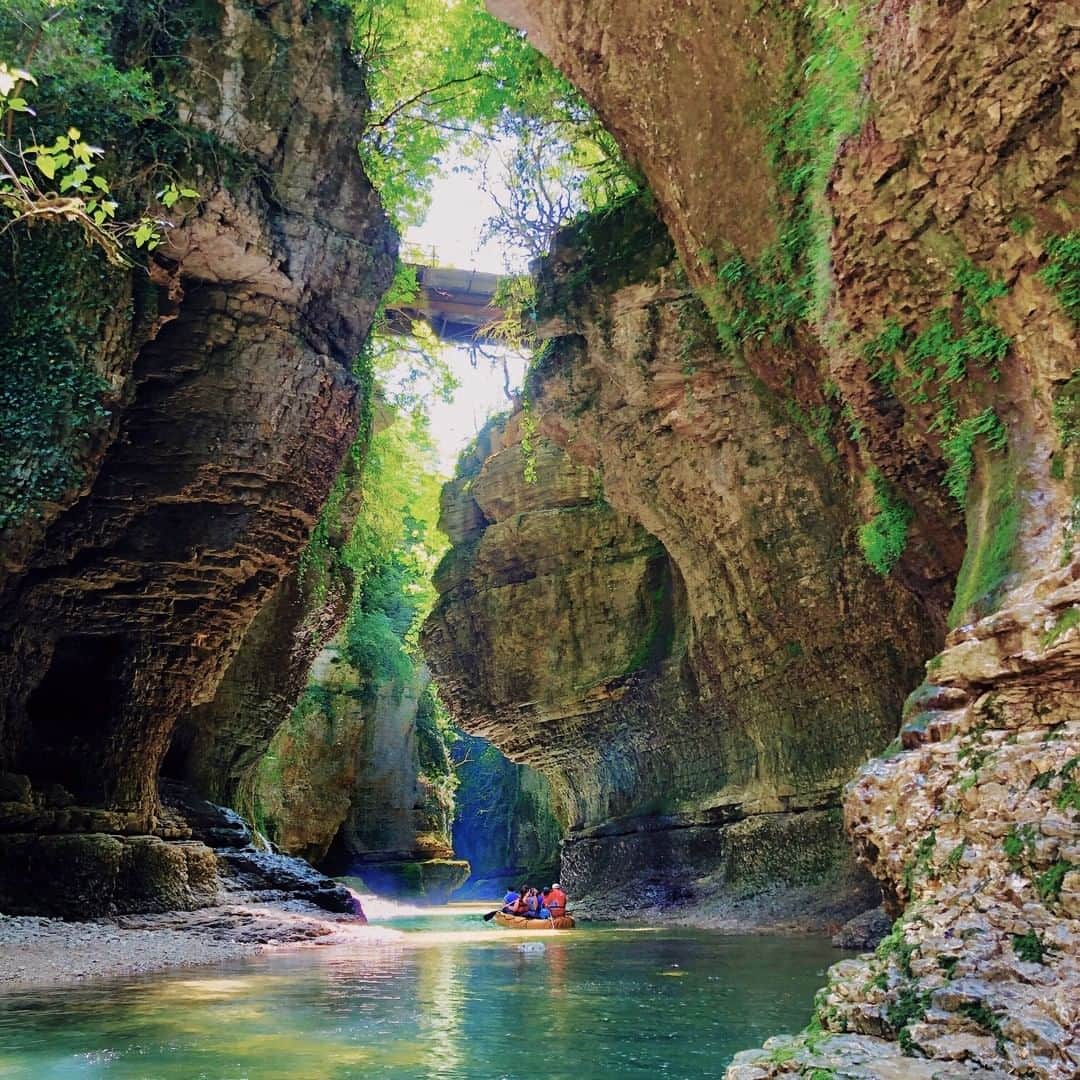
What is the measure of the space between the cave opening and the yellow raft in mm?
6499

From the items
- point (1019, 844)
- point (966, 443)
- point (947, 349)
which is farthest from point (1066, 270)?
point (1019, 844)

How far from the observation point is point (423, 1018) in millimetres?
4910

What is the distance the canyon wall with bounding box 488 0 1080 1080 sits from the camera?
3482mm

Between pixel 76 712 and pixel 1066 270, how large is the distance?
42.8ft

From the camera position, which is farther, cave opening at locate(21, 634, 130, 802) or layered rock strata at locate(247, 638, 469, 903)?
layered rock strata at locate(247, 638, 469, 903)

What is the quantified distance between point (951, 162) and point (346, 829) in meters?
24.6

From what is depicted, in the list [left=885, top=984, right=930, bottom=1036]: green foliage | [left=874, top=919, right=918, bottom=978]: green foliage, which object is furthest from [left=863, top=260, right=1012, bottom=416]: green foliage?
[left=885, top=984, right=930, bottom=1036]: green foliage

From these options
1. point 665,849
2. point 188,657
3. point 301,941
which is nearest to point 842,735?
point 665,849

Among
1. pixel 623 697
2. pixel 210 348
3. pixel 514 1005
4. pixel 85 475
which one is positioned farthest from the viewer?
pixel 623 697

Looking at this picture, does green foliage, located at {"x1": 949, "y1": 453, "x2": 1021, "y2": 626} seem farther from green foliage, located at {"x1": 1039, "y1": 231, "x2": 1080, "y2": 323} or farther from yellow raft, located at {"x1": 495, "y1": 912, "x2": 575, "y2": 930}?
yellow raft, located at {"x1": 495, "y1": 912, "x2": 575, "y2": 930}

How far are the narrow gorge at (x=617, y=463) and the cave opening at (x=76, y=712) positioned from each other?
53mm

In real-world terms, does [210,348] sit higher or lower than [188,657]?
higher

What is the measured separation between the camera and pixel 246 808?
17656 mm

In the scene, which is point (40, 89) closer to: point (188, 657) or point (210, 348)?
point (210, 348)
